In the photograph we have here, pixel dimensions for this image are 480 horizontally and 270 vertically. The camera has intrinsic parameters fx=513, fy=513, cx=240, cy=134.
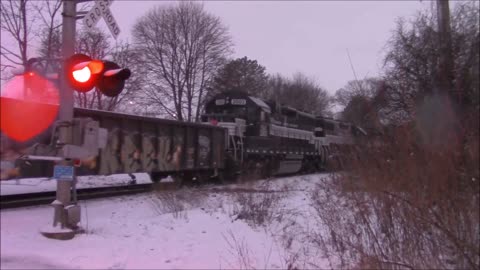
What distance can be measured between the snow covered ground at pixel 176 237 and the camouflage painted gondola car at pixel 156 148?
9.39 ft

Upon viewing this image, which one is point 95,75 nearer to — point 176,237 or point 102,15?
point 102,15

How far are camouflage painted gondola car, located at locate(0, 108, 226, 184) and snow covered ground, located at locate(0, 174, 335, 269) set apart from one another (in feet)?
9.39

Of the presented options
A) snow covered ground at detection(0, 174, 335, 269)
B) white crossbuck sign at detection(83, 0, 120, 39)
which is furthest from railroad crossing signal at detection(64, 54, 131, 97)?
snow covered ground at detection(0, 174, 335, 269)

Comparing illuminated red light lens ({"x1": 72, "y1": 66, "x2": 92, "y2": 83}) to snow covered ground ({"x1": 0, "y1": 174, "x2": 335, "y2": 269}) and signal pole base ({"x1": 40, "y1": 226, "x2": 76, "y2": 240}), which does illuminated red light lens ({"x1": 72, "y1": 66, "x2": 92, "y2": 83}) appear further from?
signal pole base ({"x1": 40, "y1": 226, "x2": 76, "y2": 240})

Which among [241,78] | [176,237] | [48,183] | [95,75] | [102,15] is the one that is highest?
[241,78]

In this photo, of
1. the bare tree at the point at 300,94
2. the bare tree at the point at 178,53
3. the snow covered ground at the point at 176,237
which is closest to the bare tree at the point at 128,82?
the bare tree at the point at 178,53

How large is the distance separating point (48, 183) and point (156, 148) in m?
5.73

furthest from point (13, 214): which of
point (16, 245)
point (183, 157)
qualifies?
point (183, 157)

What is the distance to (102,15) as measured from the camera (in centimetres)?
704

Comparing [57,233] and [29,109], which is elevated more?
[29,109]

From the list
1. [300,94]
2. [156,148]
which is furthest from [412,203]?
[300,94]

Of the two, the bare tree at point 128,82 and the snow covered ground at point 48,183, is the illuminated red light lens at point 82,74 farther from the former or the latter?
the bare tree at point 128,82

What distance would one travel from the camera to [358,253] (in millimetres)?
5742

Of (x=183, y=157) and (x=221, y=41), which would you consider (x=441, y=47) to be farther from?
(x=221, y=41)
